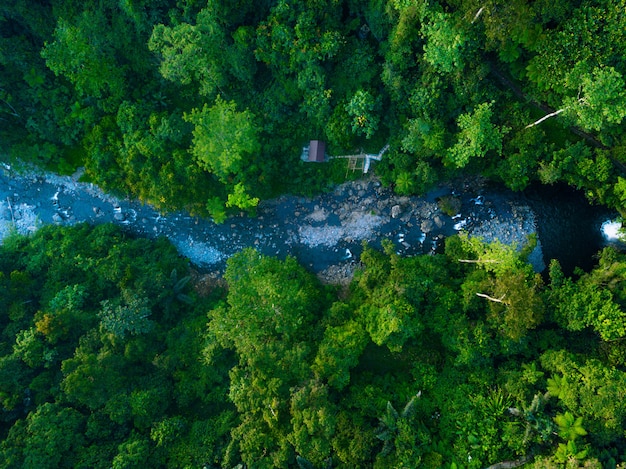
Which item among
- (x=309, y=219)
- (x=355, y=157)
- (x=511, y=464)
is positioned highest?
(x=355, y=157)

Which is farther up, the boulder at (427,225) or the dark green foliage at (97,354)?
the boulder at (427,225)

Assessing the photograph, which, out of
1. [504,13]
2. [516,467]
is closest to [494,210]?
[504,13]

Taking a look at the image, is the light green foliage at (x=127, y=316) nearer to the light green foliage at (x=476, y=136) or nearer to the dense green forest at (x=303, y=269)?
the dense green forest at (x=303, y=269)

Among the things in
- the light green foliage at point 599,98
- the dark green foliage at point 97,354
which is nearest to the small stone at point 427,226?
the light green foliage at point 599,98

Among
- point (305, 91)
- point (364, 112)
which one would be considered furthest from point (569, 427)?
point (305, 91)

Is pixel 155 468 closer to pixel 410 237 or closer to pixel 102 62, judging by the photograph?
pixel 410 237

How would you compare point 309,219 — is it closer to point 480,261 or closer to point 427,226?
point 427,226

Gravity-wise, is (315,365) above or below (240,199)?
below
